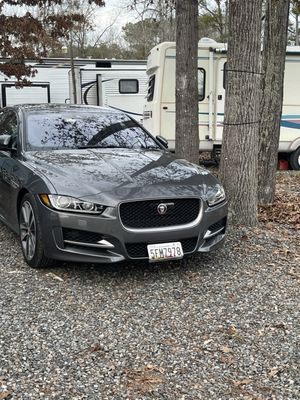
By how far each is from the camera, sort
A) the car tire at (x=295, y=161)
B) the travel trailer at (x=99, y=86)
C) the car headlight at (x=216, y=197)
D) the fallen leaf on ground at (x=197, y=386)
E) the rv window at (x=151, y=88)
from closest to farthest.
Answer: the fallen leaf on ground at (x=197, y=386), the car headlight at (x=216, y=197), the rv window at (x=151, y=88), the car tire at (x=295, y=161), the travel trailer at (x=99, y=86)

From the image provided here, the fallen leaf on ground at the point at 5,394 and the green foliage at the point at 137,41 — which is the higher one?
the green foliage at the point at 137,41

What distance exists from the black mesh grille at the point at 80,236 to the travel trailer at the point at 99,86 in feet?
40.9

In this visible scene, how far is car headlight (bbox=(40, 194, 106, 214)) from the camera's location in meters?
4.13

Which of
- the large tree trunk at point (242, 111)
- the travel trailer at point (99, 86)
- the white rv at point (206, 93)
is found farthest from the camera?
the travel trailer at point (99, 86)

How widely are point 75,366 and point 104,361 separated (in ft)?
0.59

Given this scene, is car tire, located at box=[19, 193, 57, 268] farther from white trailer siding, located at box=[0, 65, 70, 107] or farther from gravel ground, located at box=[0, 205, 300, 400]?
white trailer siding, located at box=[0, 65, 70, 107]

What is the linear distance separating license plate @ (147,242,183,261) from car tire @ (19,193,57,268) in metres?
0.97

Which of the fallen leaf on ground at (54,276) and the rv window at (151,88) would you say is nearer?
the fallen leaf on ground at (54,276)

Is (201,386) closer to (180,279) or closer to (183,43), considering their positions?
(180,279)

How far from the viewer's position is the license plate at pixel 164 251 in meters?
4.20

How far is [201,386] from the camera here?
2840 mm

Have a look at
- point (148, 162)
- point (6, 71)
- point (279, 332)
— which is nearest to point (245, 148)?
point (148, 162)

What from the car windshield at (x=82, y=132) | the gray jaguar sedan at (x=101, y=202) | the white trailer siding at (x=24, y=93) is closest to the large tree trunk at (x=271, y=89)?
the car windshield at (x=82, y=132)

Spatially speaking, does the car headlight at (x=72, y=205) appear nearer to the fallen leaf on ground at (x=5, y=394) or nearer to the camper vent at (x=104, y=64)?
the fallen leaf on ground at (x=5, y=394)
